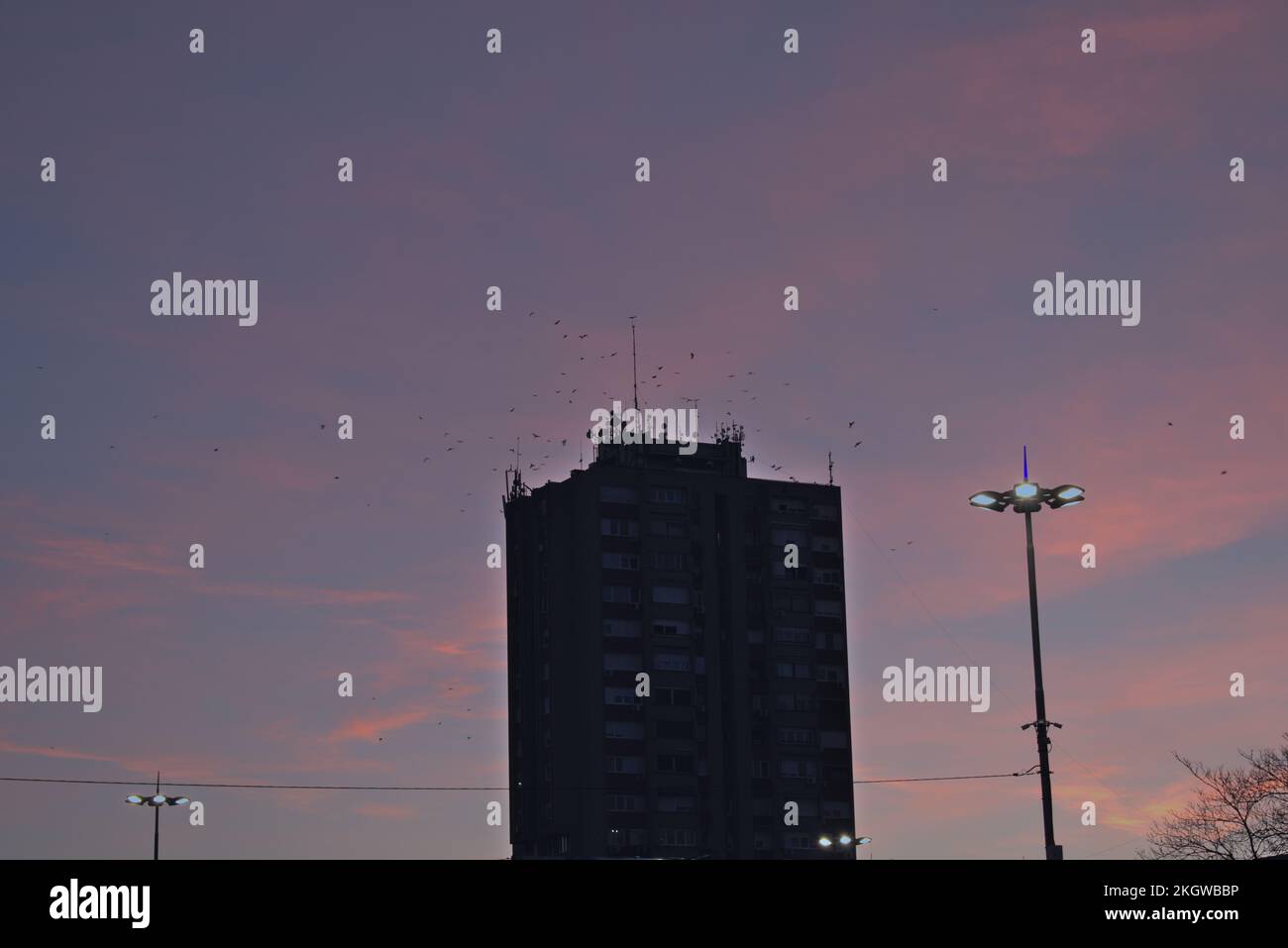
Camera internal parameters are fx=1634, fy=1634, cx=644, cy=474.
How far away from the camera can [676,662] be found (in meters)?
162

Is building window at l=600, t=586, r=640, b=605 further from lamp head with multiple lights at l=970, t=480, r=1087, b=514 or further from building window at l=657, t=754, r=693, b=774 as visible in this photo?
lamp head with multiple lights at l=970, t=480, r=1087, b=514

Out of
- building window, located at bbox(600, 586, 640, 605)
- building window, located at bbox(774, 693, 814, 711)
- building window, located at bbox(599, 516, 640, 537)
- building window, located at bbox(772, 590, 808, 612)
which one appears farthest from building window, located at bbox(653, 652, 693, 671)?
building window, located at bbox(772, 590, 808, 612)

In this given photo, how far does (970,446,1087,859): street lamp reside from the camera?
3884cm

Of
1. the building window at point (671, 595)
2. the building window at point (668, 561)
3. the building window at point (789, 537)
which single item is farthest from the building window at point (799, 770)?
the building window at point (789, 537)

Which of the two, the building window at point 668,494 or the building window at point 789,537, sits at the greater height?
the building window at point 668,494

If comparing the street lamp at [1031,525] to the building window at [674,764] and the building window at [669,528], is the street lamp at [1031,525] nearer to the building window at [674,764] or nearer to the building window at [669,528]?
the building window at [674,764]

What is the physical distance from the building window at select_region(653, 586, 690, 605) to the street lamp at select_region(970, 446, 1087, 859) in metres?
122

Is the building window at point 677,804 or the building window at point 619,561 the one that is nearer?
the building window at point 677,804

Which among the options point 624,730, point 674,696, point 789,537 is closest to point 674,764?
point 624,730

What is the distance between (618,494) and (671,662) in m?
17.6

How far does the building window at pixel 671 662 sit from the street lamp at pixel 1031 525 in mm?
120330

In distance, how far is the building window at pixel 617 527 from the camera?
163m
